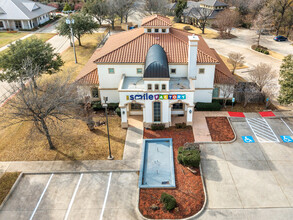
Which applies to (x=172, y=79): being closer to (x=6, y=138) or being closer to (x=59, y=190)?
(x=59, y=190)

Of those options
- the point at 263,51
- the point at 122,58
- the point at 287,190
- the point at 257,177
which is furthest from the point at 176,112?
the point at 263,51

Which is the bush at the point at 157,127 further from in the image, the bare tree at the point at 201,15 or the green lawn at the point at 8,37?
the green lawn at the point at 8,37

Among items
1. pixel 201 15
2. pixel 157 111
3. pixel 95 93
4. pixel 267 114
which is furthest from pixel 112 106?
pixel 201 15

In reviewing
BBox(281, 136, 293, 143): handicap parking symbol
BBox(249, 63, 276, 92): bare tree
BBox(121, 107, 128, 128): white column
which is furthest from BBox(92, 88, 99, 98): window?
BBox(281, 136, 293, 143): handicap parking symbol

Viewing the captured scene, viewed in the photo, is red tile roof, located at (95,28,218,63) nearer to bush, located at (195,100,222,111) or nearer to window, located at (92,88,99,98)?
window, located at (92,88,99,98)

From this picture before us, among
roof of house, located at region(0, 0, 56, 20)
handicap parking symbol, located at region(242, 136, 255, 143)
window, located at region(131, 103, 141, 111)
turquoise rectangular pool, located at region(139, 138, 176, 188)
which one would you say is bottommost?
turquoise rectangular pool, located at region(139, 138, 176, 188)

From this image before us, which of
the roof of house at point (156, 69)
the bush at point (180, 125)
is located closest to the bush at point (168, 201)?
the bush at point (180, 125)
